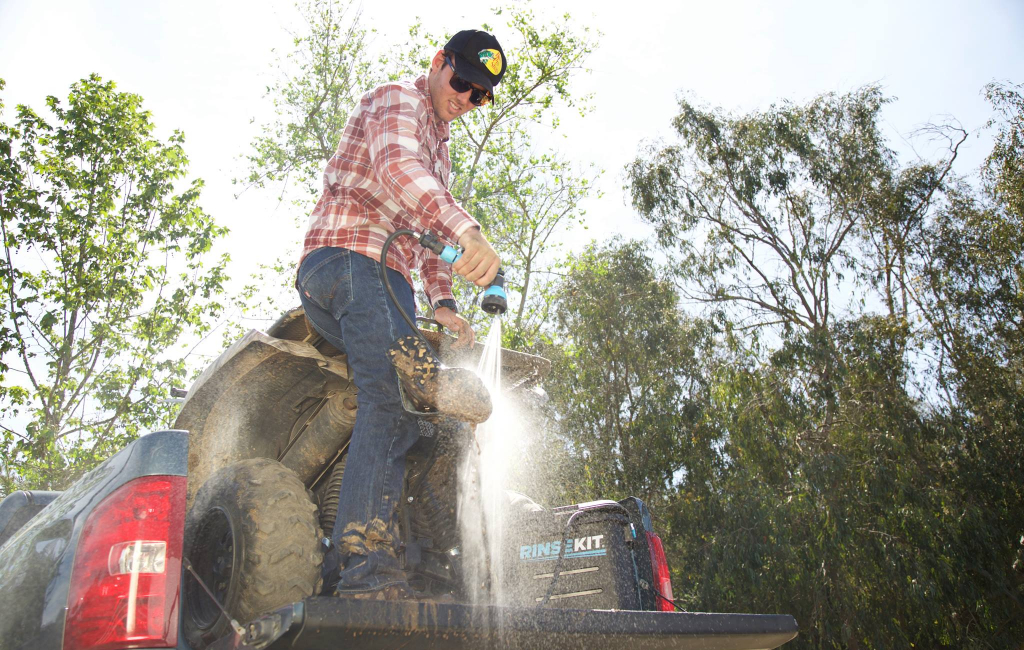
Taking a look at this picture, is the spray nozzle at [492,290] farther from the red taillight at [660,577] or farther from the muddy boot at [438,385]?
the red taillight at [660,577]

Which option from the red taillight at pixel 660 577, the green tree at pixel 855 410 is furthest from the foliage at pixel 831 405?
the red taillight at pixel 660 577

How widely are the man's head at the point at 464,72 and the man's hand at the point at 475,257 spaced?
674mm

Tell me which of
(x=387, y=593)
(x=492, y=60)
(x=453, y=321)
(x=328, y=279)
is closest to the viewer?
(x=387, y=593)

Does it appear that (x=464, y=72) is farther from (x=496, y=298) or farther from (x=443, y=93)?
(x=496, y=298)

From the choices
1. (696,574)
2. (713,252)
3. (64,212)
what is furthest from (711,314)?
(64,212)

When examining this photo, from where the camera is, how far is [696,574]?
43.3ft

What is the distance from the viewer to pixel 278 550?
2047 mm

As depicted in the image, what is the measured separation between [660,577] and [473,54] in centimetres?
227

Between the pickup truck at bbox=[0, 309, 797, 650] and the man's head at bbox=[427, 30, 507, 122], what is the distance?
2.92ft

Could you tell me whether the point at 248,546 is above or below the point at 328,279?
below

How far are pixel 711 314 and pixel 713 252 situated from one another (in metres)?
2.10

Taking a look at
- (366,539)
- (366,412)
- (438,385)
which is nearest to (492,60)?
(438,385)

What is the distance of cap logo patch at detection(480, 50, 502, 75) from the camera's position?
8.47 feet

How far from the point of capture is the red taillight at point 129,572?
1.48 metres
